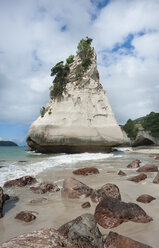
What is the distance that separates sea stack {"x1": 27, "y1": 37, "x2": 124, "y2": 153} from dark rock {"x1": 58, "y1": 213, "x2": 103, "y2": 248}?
59.9ft

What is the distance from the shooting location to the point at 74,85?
24.6 m

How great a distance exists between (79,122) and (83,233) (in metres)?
19.8

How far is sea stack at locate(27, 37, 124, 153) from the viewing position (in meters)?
21.1

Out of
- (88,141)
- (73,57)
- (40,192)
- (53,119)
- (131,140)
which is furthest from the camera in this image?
(131,140)

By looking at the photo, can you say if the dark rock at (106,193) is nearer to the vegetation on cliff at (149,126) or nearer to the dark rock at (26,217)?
the dark rock at (26,217)

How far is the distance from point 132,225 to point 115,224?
0.27 m

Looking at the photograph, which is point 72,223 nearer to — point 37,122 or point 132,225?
point 132,225

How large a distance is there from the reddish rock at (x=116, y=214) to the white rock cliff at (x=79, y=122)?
17603 mm

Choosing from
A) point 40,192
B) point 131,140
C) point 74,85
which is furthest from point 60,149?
point 131,140

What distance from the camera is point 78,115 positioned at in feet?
74.1

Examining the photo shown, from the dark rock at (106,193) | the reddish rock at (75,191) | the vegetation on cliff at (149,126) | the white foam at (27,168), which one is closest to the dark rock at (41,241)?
the dark rock at (106,193)

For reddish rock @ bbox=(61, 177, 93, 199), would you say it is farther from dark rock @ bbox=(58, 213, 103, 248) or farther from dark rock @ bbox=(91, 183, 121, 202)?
dark rock @ bbox=(58, 213, 103, 248)

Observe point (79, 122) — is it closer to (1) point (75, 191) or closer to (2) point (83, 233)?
(1) point (75, 191)

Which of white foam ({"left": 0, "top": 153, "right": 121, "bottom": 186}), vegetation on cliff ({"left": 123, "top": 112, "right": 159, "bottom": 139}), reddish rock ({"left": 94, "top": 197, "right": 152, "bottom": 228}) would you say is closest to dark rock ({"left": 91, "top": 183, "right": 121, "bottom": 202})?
reddish rock ({"left": 94, "top": 197, "right": 152, "bottom": 228})
